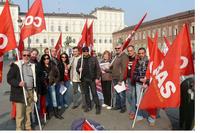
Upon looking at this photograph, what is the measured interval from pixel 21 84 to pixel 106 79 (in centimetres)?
352

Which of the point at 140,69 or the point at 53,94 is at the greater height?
the point at 140,69

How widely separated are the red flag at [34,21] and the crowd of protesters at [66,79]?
45 centimetres

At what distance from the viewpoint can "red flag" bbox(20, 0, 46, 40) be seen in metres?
7.08

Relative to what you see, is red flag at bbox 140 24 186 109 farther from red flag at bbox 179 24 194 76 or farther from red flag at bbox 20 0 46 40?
red flag at bbox 20 0 46 40

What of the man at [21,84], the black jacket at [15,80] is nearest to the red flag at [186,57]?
the man at [21,84]

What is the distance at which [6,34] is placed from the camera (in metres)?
5.98

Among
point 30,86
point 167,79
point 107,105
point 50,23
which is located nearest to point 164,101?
point 167,79

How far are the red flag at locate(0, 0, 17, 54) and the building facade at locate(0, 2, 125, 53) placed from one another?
98507 millimetres

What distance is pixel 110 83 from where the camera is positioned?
28.9 ft

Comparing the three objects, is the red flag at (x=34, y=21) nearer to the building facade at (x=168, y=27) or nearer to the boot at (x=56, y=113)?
the boot at (x=56, y=113)

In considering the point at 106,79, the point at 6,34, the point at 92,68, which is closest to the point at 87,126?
the point at 6,34

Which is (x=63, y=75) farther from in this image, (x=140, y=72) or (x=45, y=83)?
(x=140, y=72)

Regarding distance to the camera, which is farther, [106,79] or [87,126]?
[106,79]
